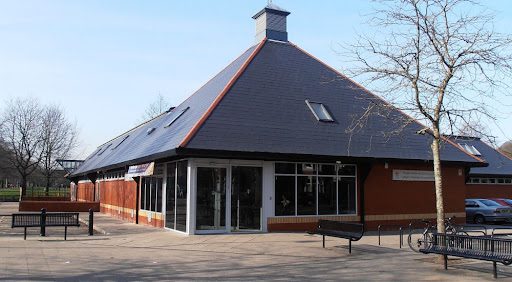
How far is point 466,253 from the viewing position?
1075cm

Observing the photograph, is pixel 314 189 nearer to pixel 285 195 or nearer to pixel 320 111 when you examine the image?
pixel 285 195

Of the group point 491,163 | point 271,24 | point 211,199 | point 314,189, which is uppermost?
point 271,24

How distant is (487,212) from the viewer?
27156mm

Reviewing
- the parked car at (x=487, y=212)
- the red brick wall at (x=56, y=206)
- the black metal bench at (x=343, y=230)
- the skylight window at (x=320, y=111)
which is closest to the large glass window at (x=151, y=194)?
the skylight window at (x=320, y=111)

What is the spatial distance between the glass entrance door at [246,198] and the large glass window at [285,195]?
708 millimetres

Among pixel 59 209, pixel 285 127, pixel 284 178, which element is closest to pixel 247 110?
pixel 285 127

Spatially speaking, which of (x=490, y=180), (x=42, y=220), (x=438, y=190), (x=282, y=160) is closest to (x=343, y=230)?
(x=438, y=190)

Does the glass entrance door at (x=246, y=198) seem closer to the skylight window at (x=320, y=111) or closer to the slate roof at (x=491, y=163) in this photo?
the skylight window at (x=320, y=111)

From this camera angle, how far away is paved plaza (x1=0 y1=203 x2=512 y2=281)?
10484 millimetres

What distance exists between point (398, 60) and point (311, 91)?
889 centimetres

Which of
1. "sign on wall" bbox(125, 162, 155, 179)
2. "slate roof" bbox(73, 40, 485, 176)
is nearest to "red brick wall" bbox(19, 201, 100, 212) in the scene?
"slate roof" bbox(73, 40, 485, 176)

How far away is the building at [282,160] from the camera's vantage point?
1805 centimetres

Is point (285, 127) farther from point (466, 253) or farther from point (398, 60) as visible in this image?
point (466, 253)

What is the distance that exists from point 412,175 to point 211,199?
9160 mm
